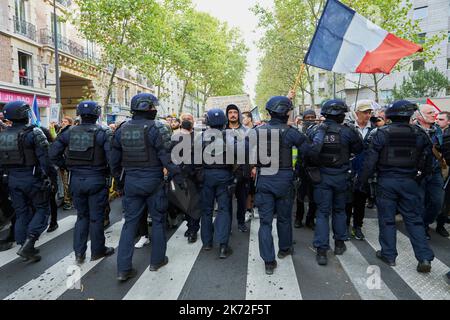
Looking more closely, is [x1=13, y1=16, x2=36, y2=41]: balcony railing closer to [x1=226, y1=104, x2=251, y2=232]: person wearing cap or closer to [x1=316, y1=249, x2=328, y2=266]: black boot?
[x1=226, y1=104, x2=251, y2=232]: person wearing cap

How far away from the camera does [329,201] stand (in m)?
4.22

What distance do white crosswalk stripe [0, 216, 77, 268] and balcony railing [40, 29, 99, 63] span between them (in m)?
15.7

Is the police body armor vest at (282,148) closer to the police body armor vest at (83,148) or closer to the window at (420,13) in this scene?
the police body armor vest at (83,148)

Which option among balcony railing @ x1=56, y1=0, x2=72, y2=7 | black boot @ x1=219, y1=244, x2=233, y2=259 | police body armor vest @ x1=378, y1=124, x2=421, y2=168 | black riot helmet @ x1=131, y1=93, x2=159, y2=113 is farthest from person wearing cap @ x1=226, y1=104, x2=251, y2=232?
balcony railing @ x1=56, y1=0, x2=72, y2=7

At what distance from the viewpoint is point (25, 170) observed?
A: 4.41 meters

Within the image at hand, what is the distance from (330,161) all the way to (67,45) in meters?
23.0

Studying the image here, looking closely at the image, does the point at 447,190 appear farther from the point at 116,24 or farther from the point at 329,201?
the point at 116,24

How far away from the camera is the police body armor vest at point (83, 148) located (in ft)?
13.4

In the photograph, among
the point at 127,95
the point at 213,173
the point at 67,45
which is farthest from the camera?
the point at 127,95

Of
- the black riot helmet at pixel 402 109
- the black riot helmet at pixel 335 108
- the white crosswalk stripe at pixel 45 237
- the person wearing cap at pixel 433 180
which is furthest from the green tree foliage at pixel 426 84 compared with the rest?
the white crosswalk stripe at pixel 45 237

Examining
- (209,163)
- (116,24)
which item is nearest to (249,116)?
(209,163)

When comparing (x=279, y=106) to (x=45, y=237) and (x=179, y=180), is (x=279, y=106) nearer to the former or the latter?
(x=179, y=180)

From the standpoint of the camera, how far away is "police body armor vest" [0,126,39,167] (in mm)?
4320

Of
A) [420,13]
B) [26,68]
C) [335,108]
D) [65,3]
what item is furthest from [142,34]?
[420,13]
